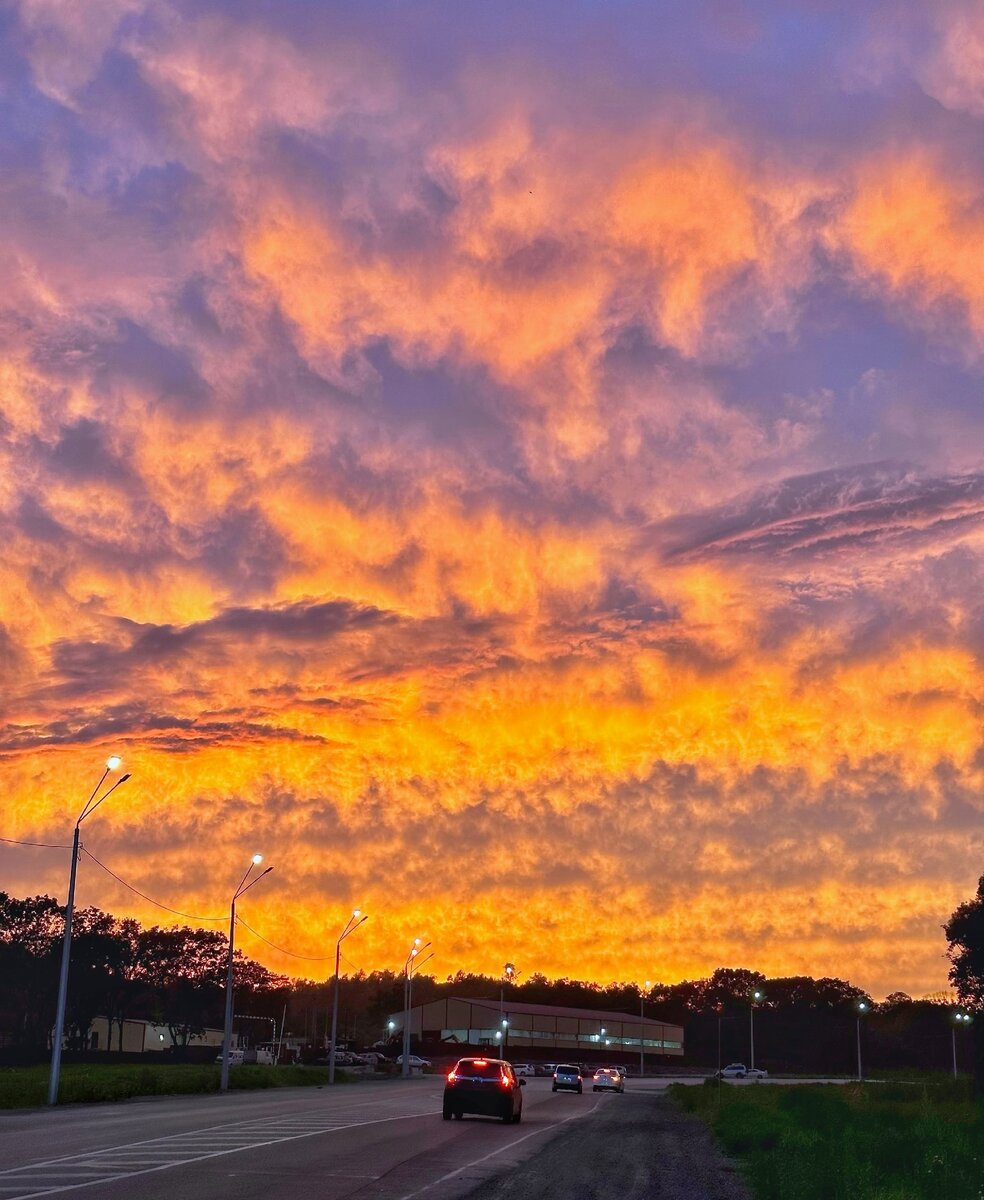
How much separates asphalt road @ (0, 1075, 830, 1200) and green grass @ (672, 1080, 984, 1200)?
1.38 meters

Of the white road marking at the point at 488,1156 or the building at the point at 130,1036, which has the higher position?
the white road marking at the point at 488,1156

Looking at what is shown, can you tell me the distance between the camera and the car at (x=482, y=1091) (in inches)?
1501

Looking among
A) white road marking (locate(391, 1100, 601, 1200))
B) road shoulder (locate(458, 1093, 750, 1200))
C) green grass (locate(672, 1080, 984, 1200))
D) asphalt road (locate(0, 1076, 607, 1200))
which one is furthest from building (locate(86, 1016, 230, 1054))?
road shoulder (locate(458, 1093, 750, 1200))

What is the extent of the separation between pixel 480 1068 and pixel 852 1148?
14.2 metres

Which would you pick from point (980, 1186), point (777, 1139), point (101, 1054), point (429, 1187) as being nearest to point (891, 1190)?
point (980, 1186)

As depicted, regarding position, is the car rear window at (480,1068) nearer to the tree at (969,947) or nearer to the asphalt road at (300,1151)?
the asphalt road at (300,1151)

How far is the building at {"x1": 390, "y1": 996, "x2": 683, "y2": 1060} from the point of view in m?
170

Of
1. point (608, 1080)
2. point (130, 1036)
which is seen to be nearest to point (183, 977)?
point (130, 1036)

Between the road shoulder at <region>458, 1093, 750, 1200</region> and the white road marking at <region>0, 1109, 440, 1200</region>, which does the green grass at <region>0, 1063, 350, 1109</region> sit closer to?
the white road marking at <region>0, 1109, 440, 1200</region>

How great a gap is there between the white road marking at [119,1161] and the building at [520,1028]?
138857 millimetres

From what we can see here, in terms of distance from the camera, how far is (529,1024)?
177250 millimetres

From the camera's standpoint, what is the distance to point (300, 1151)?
25297 mm

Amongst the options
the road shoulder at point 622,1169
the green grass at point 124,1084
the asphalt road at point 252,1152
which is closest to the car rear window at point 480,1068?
the asphalt road at point 252,1152

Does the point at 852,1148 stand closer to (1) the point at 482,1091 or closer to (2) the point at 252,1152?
(2) the point at 252,1152
